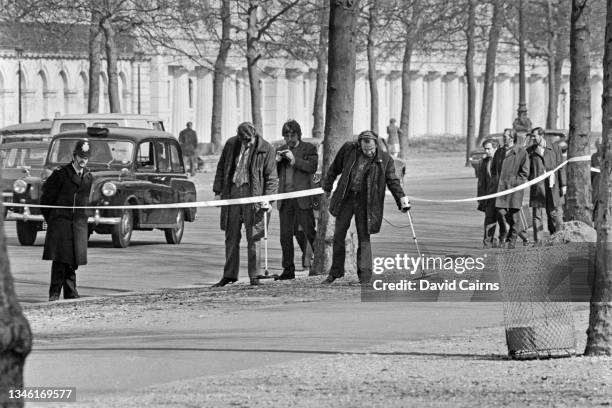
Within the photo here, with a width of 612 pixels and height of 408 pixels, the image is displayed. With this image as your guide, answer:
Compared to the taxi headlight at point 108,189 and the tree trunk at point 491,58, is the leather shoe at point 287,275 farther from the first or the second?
the tree trunk at point 491,58

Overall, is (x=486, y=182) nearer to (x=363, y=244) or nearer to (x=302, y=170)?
(x=302, y=170)

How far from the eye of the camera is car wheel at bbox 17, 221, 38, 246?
26875 mm

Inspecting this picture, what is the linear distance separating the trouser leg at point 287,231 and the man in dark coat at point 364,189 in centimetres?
167

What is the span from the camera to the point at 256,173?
1850 centimetres

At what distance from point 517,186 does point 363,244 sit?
8242mm

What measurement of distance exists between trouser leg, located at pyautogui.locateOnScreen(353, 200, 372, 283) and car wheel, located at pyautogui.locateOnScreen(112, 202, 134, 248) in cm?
892

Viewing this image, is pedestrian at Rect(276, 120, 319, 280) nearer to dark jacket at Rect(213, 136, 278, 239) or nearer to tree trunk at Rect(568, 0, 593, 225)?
dark jacket at Rect(213, 136, 278, 239)

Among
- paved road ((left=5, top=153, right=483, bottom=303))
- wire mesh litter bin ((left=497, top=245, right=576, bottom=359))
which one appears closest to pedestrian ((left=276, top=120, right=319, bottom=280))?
paved road ((left=5, top=153, right=483, bottom=303))

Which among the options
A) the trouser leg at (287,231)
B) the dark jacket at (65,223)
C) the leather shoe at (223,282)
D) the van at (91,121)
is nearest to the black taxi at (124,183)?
the van at (91,121)

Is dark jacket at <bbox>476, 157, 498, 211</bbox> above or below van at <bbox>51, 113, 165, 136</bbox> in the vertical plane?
below

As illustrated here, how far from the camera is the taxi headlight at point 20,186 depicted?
89.5 feet

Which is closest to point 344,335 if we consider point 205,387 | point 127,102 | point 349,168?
point 205,387

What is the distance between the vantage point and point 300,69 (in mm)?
92125

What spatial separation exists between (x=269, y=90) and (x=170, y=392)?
8107 centimetres
